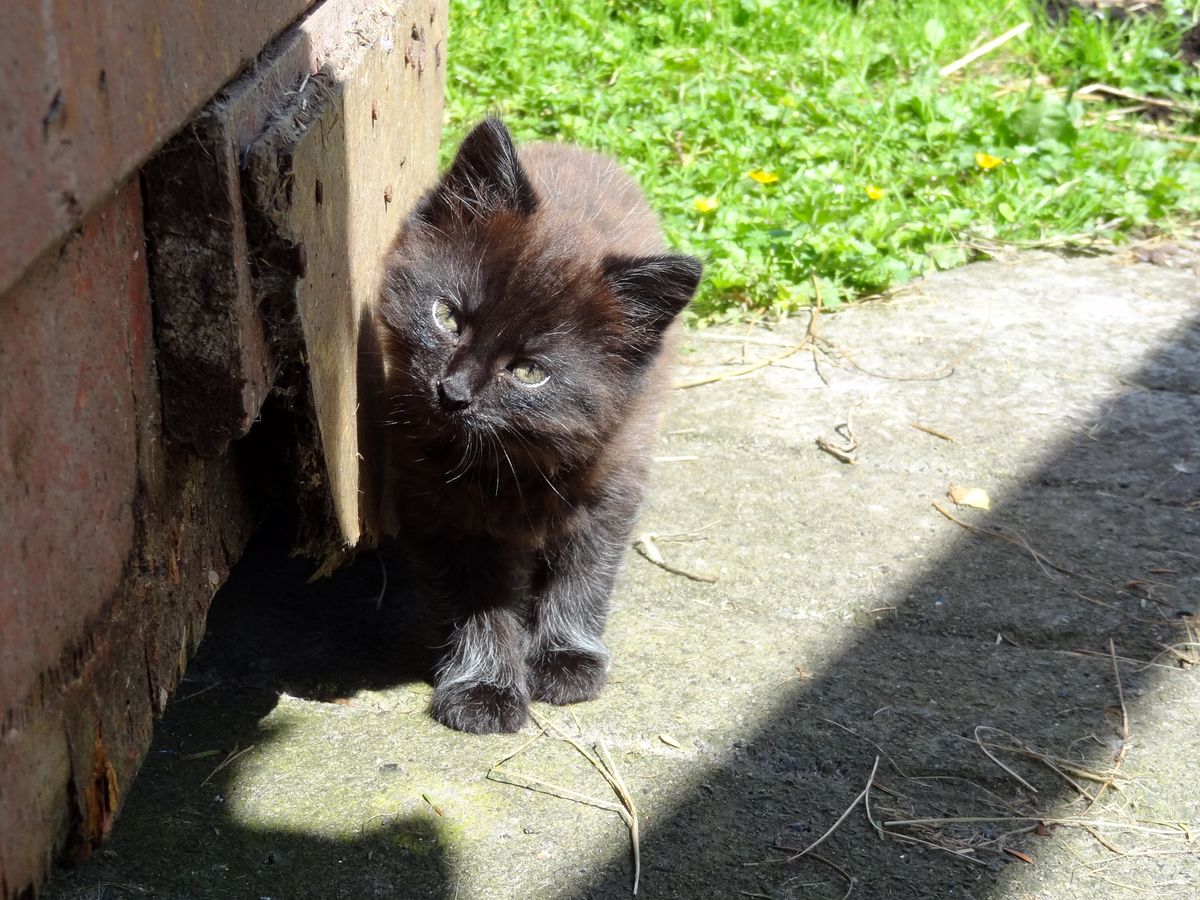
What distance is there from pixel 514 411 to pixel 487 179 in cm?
54

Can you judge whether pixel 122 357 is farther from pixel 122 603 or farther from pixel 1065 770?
pixel 1065 770

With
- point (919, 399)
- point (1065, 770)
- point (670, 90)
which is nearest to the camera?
point (1065, 770)

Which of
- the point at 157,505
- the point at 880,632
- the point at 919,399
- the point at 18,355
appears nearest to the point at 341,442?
the point at 157,505

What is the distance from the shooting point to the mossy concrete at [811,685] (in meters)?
2.11

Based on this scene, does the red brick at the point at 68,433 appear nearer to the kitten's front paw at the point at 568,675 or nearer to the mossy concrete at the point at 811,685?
the mossy concrete at the point at 811,685

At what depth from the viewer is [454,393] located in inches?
91.4

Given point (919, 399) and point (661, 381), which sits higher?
point (661, 381)

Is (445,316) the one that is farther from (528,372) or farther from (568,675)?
(568,675)

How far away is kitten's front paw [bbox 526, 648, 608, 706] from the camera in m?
2.65

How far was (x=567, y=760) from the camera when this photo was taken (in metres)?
2.42

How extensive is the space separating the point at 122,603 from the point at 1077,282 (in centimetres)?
363

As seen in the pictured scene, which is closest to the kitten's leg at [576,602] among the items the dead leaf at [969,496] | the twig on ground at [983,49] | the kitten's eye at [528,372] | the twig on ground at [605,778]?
the twig on ground at [605,778]

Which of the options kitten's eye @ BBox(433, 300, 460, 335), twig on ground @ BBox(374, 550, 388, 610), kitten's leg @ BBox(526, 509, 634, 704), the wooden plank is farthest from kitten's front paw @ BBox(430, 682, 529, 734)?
kitten's eye @ BBox(433, 300, 460, 335)

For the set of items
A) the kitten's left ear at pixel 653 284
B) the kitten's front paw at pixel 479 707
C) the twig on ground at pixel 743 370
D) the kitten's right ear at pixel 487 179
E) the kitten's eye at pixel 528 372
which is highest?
the kitten's right ear at pixel 487 179
